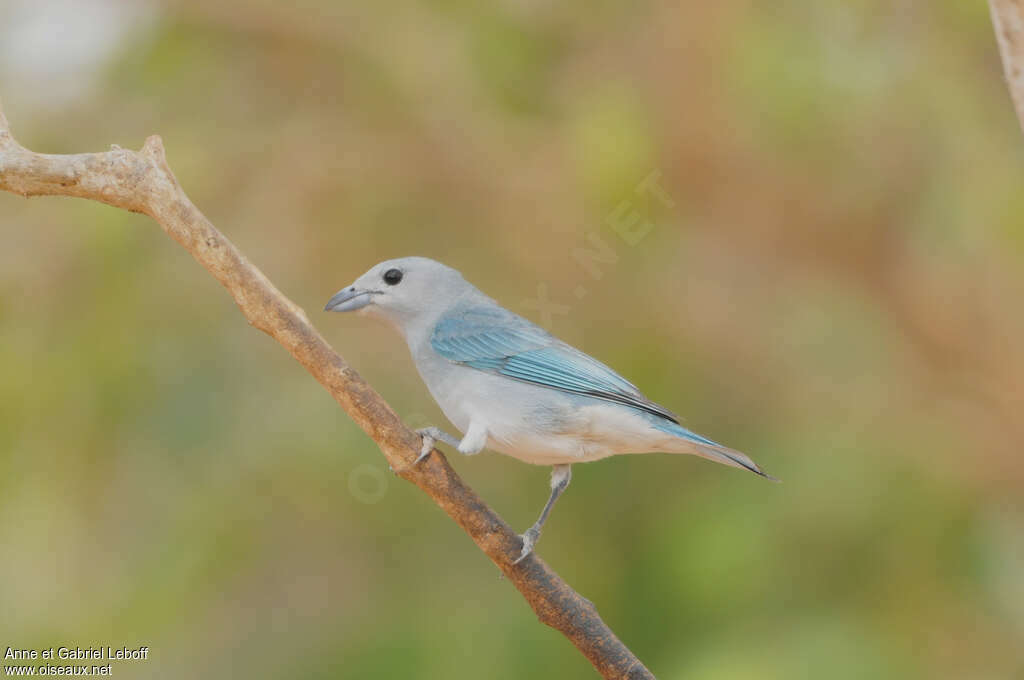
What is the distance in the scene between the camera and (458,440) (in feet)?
9.50

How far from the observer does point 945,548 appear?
513cm

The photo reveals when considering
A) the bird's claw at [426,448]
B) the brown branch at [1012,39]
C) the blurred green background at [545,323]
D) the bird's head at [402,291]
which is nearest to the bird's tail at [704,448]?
the bird's claw at [426,448]

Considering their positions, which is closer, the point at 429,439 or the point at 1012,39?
the point at 1012,39

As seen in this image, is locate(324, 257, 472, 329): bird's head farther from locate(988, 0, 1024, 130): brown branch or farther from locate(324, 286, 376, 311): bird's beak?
locate(988, 0, 1024, 130): brown branch

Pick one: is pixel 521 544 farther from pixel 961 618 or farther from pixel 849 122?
pixel 849 122

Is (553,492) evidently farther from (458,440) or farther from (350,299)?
(350,299)

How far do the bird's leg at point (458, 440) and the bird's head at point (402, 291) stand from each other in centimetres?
52

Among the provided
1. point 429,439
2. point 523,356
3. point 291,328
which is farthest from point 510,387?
point 291,328

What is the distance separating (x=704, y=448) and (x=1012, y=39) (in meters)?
1.32

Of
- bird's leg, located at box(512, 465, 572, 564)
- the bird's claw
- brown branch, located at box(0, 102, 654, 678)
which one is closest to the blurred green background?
bird's leg, located at box(512, 465, 572, 564)

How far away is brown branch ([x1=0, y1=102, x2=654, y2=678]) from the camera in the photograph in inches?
103

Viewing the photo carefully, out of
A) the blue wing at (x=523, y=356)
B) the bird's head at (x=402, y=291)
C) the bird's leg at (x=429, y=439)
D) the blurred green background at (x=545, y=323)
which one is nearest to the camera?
the bird's leg at (x=429, y=439)

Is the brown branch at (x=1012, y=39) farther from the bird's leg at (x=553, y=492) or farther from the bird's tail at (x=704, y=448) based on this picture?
the bird's leg at (x=553, y=492)

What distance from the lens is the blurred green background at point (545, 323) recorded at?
16.9 feet
